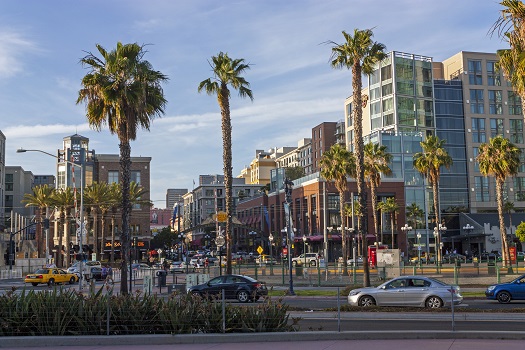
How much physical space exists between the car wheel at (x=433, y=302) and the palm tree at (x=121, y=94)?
16.6 metres

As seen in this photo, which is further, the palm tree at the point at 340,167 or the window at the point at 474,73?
the window at the point at 474,73

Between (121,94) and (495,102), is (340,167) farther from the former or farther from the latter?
(495,102)

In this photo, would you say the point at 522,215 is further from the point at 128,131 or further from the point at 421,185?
the point at 128,131

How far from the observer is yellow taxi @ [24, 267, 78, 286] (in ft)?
157

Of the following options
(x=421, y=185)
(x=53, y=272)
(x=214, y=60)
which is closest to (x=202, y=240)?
(x=421, y=185)

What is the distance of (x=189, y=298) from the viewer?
15.3 metres

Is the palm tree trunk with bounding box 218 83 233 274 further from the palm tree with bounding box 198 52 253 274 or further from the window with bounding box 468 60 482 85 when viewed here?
the window with bounding box 468 60 482 85

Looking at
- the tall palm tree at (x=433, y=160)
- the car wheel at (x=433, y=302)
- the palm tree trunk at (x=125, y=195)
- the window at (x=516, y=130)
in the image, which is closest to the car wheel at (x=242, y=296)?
the palm tree trunk at (x=125, y=195)

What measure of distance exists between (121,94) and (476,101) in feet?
272

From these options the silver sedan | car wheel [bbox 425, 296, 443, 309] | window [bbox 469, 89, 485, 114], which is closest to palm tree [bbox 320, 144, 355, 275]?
the silver sedan

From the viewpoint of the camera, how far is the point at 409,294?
24000 millimetres

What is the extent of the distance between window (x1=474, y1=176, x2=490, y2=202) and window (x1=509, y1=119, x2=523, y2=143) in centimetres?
887

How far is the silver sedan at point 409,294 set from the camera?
78.0 ft

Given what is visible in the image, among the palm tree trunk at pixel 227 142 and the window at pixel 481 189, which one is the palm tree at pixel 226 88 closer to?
the palm tree trunk at pixel 227 142
